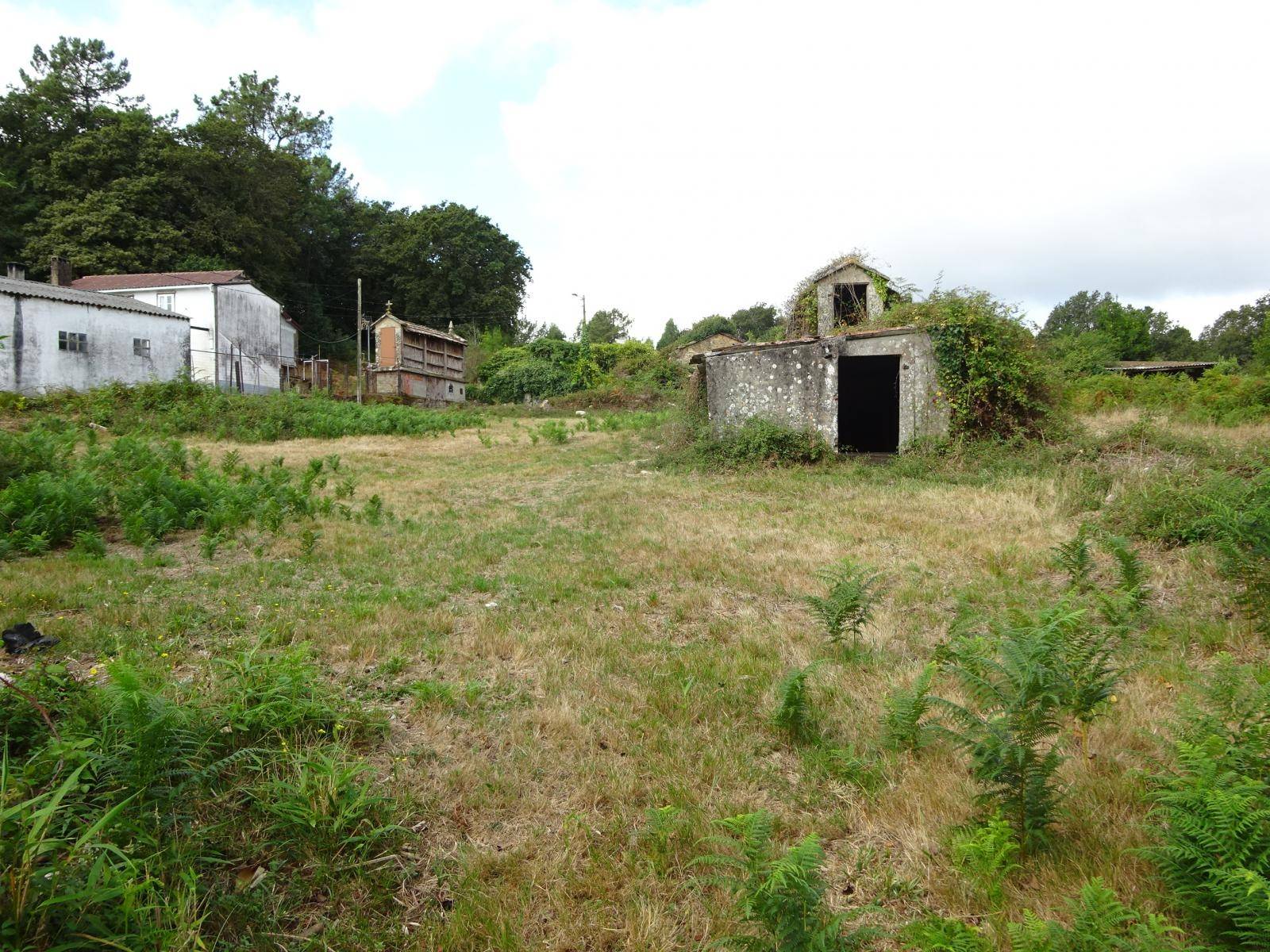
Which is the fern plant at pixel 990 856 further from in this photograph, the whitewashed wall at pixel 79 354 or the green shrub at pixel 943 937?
the whitewashed wall at pixel 79 354

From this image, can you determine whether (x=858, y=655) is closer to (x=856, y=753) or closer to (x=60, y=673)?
(x=856, y=753)

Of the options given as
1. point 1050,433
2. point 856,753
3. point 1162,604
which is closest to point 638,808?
point 856,753

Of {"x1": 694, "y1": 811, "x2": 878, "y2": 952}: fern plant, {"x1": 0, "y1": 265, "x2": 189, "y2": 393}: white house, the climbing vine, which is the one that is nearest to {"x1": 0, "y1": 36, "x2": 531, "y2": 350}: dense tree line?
{"x1": 0, "y1": 265, "x2": 189, "y2": 393}: white house

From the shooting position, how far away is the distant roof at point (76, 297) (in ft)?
80.2

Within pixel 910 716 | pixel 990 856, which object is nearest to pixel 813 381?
pixel 910 716

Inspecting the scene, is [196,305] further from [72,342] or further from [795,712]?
[795,712]

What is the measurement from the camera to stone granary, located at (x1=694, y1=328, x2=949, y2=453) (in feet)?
47.0

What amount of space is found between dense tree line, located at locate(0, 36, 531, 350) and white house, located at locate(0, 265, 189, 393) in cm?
942

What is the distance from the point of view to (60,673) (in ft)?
11.3

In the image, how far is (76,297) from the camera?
26.1 meters

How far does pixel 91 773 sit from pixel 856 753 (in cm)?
363

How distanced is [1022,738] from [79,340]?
109 feet

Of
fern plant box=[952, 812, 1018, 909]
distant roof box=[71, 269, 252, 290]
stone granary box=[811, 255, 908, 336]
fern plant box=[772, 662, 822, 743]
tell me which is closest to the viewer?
fern plant box=[952, 812, 1018, 909]

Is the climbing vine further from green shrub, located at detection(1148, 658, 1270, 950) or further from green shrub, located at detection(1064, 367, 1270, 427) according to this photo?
green shrub, located at detection(1148, 658, 1270, 950)
